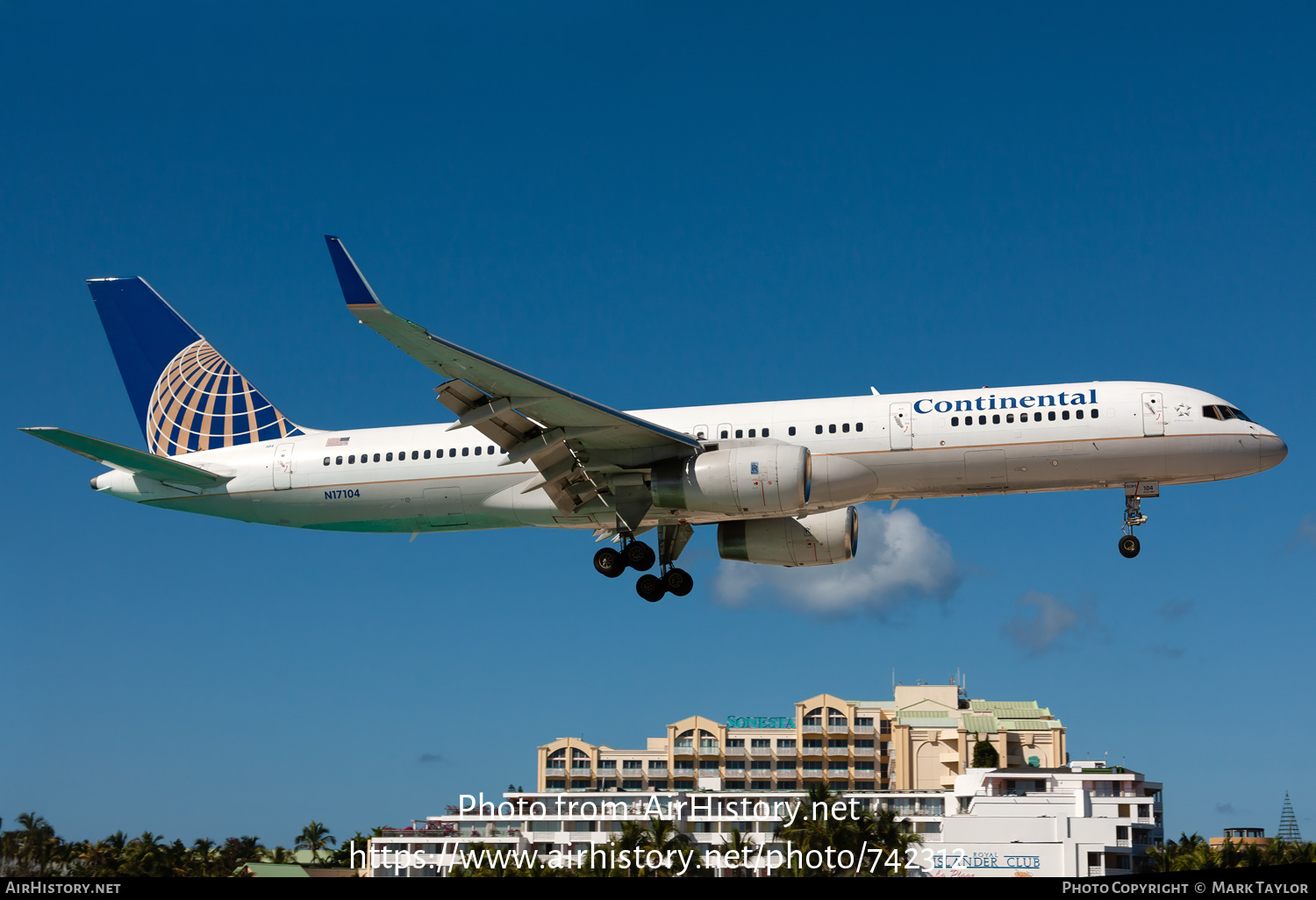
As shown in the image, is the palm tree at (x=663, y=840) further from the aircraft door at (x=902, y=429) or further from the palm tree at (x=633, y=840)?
the aircraft door at (x=902, y=429)

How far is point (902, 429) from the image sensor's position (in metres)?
29.6

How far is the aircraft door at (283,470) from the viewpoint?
33688 mm

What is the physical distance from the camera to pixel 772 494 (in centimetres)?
2825

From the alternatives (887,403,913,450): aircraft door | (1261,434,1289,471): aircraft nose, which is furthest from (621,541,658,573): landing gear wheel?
(1261,434,1289,471): aircraft nose

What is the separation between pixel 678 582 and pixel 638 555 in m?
1.47

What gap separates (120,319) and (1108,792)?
6973cm

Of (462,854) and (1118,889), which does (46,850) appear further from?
(462,854)

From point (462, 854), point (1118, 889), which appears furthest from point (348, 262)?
point (462, 854)

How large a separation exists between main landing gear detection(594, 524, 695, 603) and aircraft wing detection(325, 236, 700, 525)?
52.0 inches

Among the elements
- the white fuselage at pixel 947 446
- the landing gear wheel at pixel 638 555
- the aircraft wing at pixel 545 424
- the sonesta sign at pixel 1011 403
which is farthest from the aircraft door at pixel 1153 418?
the landing gear wheel at pixel 638 555

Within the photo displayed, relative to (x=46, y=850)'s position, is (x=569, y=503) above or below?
above

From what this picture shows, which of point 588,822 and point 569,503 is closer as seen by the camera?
point 569,503

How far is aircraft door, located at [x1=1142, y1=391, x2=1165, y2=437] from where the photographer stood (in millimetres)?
29219

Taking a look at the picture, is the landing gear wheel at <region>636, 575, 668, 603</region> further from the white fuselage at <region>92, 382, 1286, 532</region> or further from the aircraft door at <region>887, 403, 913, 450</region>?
the aircraft door at <region>887, 403, 913, 450</region>
